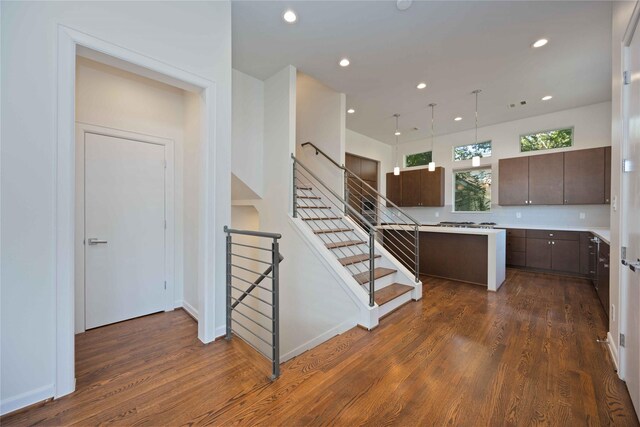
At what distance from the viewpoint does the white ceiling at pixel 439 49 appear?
8.70 ft

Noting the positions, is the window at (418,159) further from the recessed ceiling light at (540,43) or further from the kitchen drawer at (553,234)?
the recessed ceiling light at (540,43)

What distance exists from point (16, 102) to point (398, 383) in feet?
9.94

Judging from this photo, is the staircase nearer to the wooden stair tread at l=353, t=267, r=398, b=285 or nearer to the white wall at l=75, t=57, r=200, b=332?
the wooden stair tread at l=353, t=267, r=398, b=285

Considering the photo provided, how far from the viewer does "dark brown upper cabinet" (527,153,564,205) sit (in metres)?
4.92

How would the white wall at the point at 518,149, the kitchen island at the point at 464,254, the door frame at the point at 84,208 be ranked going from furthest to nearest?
the white wall at the point at 518,149 → the kitchen island at the point at 464,254 → the door frame at the point at 84,208

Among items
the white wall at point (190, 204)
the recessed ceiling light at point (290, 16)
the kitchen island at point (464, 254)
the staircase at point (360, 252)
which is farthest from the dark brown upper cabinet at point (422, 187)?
the white wall at point (190, 204)

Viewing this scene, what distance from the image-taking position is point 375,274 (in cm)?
339

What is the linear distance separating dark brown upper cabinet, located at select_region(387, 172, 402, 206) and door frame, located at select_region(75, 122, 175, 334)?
5.77 meters

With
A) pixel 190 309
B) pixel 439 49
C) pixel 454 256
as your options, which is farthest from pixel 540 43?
pixel 190 309

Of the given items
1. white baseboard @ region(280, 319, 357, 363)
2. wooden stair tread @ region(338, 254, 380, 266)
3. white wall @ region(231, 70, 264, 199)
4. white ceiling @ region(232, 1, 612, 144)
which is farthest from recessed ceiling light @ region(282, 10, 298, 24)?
white baseboard @ region(280, 319, 357, 363)

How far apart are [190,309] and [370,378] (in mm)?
2258

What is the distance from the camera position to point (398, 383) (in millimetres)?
1790

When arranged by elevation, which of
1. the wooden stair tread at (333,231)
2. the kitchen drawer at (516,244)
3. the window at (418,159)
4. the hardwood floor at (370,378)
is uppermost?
the window at (418,159)

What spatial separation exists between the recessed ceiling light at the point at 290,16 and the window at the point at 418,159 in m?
5.45
